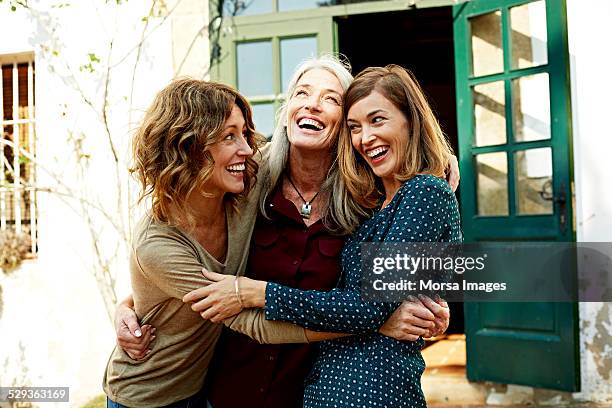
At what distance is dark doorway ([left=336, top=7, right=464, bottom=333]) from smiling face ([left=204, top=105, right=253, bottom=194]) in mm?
3690

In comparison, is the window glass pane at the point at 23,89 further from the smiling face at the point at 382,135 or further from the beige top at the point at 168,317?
the smiling face at the point at 382,135

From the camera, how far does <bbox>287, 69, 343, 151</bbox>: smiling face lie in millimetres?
2045

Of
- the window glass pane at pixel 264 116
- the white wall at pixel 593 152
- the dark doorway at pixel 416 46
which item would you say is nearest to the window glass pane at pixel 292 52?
the window glass pane at pixel 264 116

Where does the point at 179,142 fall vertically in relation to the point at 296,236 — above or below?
above

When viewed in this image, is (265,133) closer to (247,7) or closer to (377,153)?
(247,7)

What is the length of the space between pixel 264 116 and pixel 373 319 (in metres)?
2.87

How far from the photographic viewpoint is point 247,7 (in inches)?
176

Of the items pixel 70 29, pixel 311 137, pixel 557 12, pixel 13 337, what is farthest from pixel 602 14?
pixel 13 337

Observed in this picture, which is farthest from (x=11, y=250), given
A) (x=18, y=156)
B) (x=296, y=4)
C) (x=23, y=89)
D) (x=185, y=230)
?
(x=185, y=230)

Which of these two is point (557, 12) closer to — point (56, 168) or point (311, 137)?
point (311, 137)

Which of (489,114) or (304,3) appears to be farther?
(304,3)

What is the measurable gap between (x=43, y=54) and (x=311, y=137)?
124 inches

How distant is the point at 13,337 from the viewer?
4.70 metres

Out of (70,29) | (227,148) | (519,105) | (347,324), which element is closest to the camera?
(347,324)
